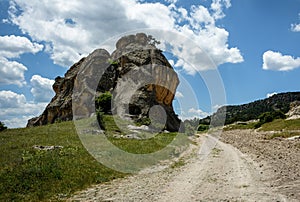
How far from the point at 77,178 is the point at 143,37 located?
61.3 meters

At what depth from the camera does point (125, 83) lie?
63.0 meters

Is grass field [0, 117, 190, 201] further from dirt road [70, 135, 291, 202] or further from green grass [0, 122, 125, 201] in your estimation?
dirt road [70, 135, 291, 202]

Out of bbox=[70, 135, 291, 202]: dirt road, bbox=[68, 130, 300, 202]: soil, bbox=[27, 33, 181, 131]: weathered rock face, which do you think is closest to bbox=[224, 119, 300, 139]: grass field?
bbox=[27, 33, 181, 131]: weathered rock face

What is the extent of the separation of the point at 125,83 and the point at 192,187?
51.5 metres

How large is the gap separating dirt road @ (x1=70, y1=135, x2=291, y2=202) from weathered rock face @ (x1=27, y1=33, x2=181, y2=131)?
37.4 meters

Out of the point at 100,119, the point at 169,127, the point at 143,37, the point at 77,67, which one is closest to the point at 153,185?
the point at 100,119

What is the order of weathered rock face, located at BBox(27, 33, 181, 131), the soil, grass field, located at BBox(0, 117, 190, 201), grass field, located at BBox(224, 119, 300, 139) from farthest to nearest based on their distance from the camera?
weathered rock face, located at BBox(27, 33, 181, 131) → grass field, located at BBox(224, 119, 300, 139) → grass field, located at BBox(0, 117, 190, 201) → the soil

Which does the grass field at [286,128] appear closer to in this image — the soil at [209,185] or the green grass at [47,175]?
the soil at [209,185]

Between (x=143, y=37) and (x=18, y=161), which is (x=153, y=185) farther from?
(x=143, y=37)

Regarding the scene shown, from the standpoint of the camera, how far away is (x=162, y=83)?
65.1 m

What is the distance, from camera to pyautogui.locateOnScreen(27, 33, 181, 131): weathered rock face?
58.3 m

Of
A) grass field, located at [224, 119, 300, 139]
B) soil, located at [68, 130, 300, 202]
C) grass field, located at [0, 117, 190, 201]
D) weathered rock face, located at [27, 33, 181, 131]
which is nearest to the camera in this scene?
soil, located at [68, 130, 300, 202]

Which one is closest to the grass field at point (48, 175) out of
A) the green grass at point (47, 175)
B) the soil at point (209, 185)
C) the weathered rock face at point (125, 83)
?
the green grass at point (47, 175)

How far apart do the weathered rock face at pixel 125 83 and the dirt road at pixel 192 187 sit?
123ft
